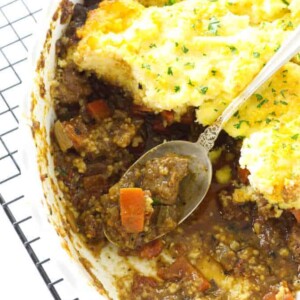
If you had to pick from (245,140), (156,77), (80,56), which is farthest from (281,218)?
(80,56)

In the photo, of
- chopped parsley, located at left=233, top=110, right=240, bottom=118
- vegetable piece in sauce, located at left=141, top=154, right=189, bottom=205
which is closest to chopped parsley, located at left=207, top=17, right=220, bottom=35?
chopped parsley, located at left=233, top=110, right=240, bottom=118

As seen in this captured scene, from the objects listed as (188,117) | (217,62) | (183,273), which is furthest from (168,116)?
(183,273)

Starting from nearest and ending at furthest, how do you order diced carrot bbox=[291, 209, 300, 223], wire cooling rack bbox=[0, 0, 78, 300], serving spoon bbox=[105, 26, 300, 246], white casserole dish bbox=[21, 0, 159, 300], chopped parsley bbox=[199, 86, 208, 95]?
1. white casserole dish bbox=[21, 0, 159, 300]
2. chopped parsley bbox=[199, 86, 208, 95]
3. diced carrot bbox=[291, 209, 300, 223]
4. serving spoon bbox=[105, 26, 300, 246]
5. wire cooling rack bbox=[0, 0, 78, 300]

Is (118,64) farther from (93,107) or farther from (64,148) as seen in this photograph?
(64,148)

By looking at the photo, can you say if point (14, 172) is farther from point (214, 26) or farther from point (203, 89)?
point (214, 26)

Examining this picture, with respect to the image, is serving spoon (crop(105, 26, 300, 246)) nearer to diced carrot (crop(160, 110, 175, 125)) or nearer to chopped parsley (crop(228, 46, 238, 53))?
diced carrot (crop(160, 110, 175, 125))

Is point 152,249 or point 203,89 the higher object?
point 203,89
